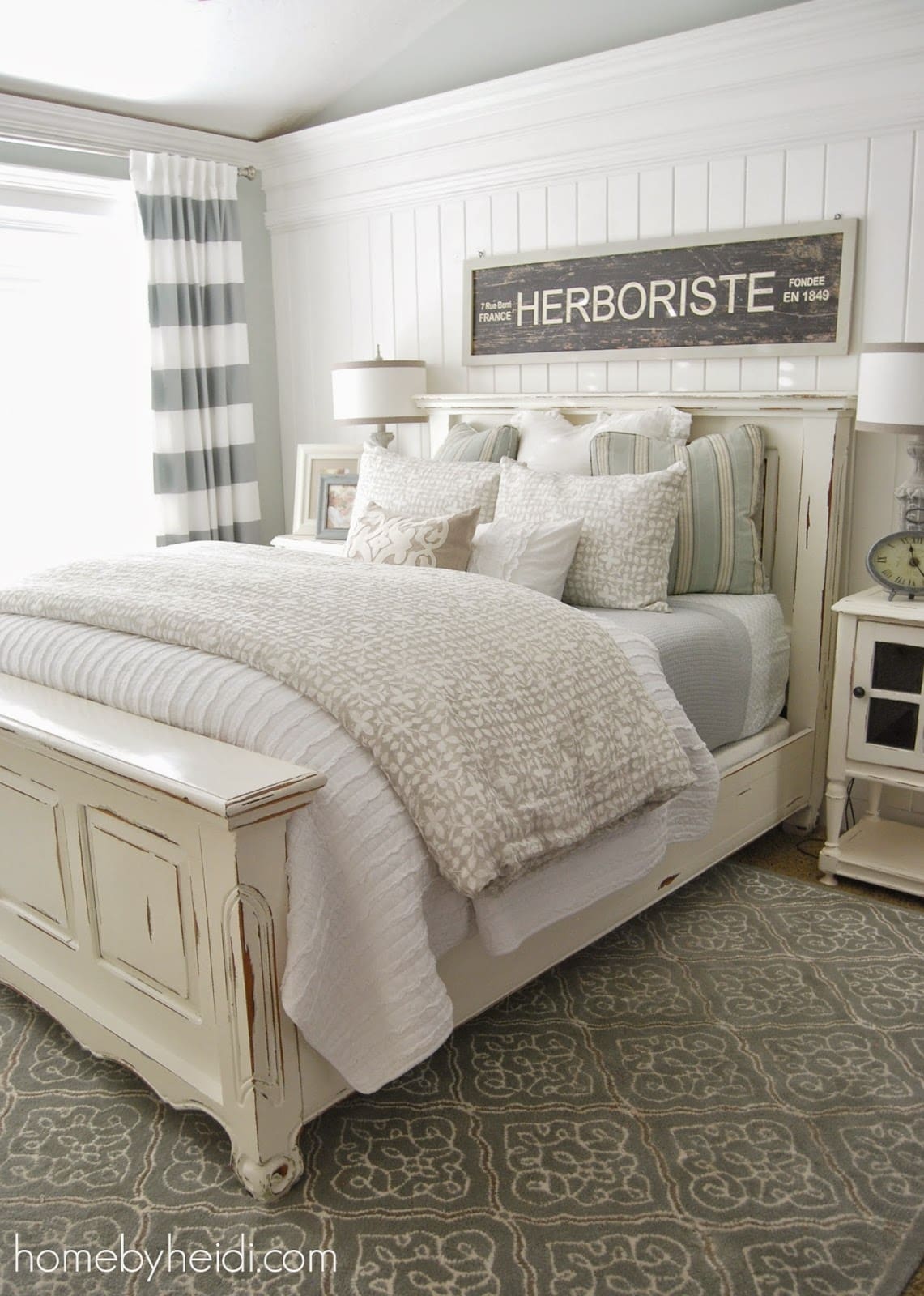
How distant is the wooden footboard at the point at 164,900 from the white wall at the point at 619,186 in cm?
210

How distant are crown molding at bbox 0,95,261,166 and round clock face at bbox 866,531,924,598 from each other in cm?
294

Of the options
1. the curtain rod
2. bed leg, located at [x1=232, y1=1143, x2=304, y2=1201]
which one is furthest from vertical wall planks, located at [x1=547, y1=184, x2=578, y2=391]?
bed leg, located at [x1=232, y1=1143, x2=304, y2=1201]

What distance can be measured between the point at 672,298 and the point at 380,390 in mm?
1050

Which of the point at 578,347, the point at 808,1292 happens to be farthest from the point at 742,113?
the point at 808,1292

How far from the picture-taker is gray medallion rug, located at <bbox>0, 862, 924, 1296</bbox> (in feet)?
5.13

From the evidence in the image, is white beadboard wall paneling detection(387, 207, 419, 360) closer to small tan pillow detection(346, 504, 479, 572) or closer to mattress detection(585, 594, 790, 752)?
small tan pillow detection(346, 504, 479, 572)

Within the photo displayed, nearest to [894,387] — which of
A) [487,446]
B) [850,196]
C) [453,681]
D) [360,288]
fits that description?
[850,196]

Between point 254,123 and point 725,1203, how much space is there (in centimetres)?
398

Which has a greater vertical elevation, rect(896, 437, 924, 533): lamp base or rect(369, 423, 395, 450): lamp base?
rect(369, 423, 395, 450): lamp base

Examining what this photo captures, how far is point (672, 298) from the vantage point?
10.8ft

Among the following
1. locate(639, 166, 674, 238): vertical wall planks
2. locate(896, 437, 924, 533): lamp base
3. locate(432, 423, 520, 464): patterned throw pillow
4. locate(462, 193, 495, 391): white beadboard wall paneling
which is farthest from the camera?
locate(462, 193, 495, 391): white beadboard wall paneling

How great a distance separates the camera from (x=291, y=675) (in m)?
1.86

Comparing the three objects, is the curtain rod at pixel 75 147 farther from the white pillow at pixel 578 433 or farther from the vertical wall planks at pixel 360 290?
the white pillow at pixel 578 433

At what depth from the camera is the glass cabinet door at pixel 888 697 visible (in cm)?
264
